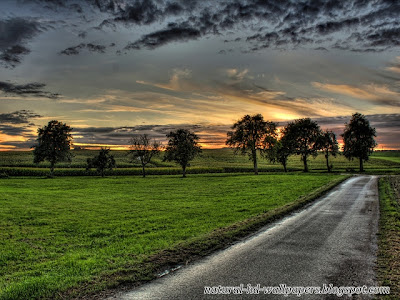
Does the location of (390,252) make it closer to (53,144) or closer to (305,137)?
(305,137)

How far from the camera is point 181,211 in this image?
20609 mm

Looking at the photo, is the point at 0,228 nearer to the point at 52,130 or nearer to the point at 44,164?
the point at 52,130

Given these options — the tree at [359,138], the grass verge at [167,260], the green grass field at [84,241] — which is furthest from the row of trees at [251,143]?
the grass verge at [167,260]

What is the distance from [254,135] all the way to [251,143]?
7.49 feet

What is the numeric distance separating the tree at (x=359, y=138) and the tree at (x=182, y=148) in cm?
4156

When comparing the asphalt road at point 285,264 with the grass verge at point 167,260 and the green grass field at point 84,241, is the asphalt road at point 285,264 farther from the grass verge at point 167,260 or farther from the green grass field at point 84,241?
the green grass field at point 84,241

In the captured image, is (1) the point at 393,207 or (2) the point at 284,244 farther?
(1) the point at 393,207

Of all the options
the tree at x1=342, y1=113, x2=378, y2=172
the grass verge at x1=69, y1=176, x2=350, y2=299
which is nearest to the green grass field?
the grass verge at x1=69, y1=176, x2=350, y2=299

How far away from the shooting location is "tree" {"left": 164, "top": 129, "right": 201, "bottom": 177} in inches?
2699

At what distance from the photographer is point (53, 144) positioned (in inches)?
2953

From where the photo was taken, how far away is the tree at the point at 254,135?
226 feet

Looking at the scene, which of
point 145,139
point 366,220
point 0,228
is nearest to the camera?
point 366,220

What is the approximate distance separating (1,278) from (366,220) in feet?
52.8

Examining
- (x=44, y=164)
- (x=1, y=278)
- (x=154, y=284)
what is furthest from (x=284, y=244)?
(x=44, y=164)
